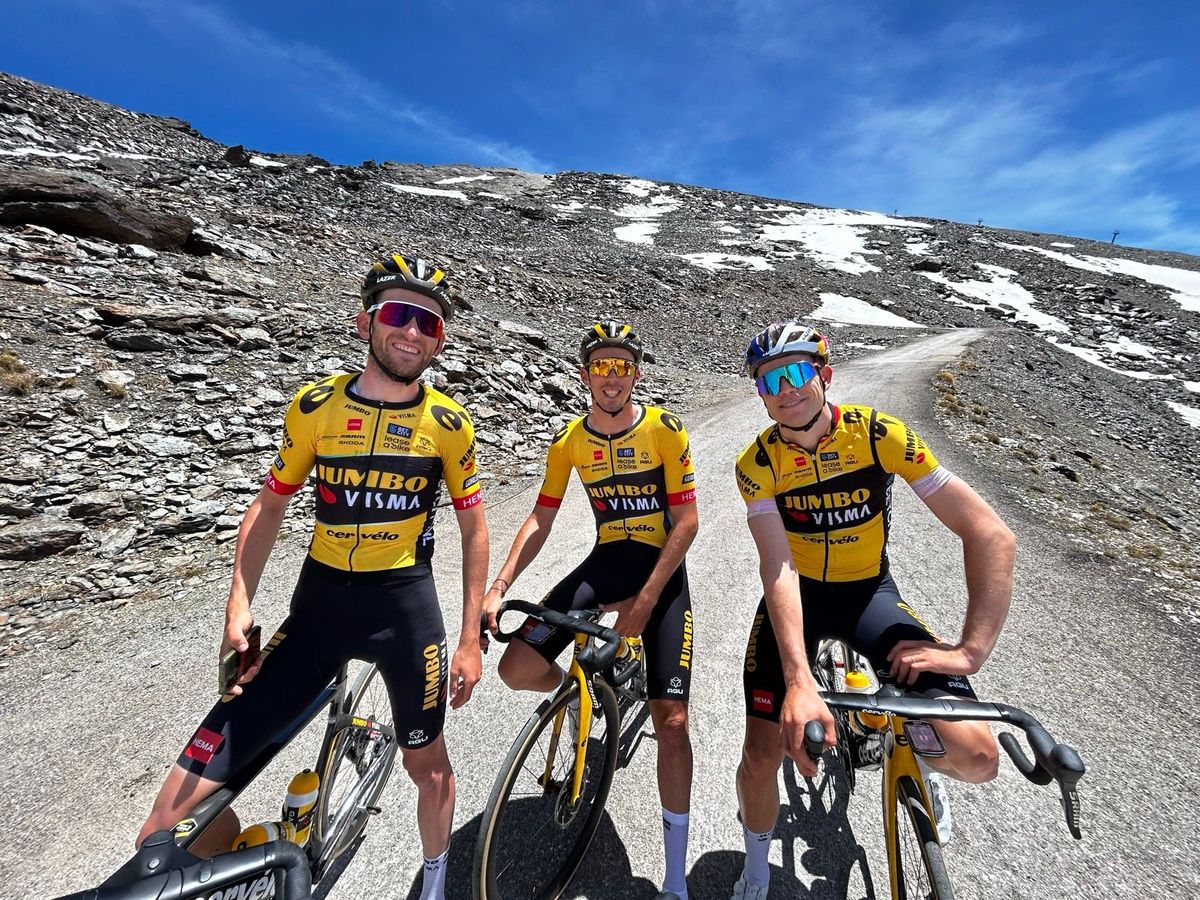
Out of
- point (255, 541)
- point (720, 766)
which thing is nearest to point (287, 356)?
point (255, 541)

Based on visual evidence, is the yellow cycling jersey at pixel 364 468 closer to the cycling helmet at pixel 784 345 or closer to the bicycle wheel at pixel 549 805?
the bicycle wheel at pixel 549 805

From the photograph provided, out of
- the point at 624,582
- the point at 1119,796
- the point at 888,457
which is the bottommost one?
the point at 1119,796

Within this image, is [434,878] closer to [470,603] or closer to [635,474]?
Result: [470,603]

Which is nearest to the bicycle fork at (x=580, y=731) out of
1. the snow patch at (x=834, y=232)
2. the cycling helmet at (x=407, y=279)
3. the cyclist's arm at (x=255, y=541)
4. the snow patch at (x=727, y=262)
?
the cyclist's arm at (x=255, y=541)

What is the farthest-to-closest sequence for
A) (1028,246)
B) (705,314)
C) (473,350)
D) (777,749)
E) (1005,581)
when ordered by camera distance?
1. (1028,246)
2. (705,314)
3. (473,350)
4. (777,749)
5. (1005,581)

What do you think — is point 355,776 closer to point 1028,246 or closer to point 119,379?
point 119,379

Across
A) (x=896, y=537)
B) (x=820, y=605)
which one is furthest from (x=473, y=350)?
(x=820, y=605)

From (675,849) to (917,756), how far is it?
5.08ft

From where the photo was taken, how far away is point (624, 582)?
3.90m

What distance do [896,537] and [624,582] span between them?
19.1 ft

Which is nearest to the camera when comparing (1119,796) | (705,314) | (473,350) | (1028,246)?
(1119,796)

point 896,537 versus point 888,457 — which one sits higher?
point 888,457

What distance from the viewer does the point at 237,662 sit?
2652mm

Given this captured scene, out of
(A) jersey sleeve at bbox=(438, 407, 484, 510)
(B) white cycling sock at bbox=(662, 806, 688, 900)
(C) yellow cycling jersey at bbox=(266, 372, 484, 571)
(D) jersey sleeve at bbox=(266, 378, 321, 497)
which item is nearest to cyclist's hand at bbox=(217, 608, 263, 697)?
(C) yellow cycling jersey at bbox=(266, 372, 484, 571)
